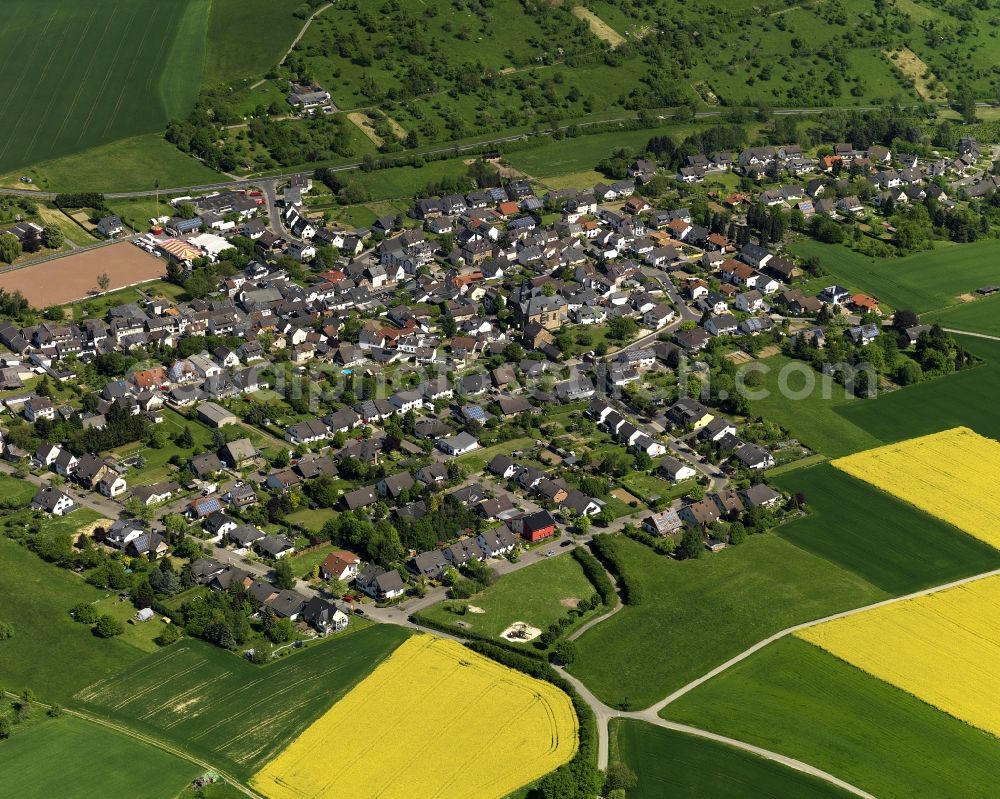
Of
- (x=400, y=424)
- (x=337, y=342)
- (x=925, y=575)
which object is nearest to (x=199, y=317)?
(x=337, y=342)

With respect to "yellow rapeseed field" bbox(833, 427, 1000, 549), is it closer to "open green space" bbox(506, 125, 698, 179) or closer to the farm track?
"open green space" bbox(506, 125, 698, 179)

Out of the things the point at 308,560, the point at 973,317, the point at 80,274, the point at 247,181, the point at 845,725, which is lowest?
the point at 308,560

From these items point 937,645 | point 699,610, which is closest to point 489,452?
point 699,610

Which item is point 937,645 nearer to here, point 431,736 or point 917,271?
point 431,736

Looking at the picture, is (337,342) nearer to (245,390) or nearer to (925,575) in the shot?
(245,390)

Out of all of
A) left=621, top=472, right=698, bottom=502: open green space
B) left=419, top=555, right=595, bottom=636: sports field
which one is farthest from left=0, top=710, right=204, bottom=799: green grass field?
left=621, top=472, right=698, bottom=502: open green space

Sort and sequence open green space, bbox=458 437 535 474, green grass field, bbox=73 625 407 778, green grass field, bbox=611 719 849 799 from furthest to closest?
1. open green space, bbox=458 437 535 474
2. green grass field, bbox=73 625 407 778
3. green grass field, bbox=611 719 849 799
